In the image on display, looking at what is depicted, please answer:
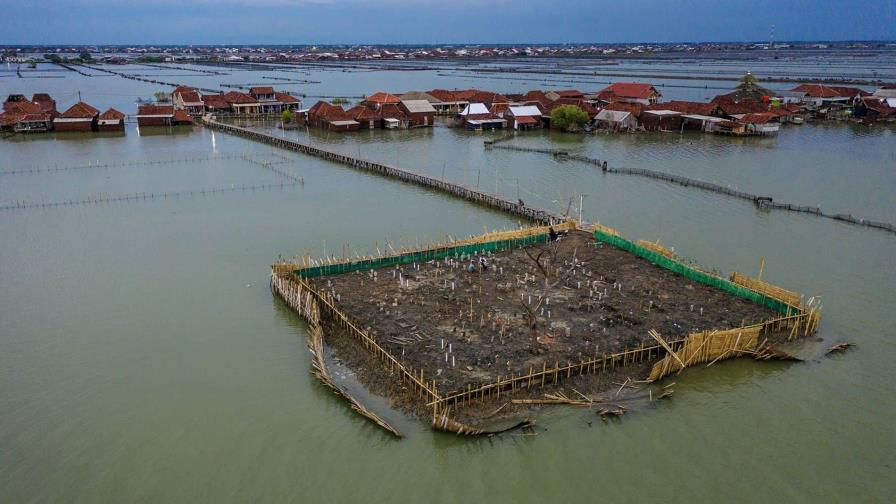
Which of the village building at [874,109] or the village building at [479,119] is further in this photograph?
the village building at [874,109]

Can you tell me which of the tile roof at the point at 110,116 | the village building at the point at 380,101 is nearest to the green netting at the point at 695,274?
the village building at the point at 380,101

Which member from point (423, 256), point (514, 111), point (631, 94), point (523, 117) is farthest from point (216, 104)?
point (423, 256)

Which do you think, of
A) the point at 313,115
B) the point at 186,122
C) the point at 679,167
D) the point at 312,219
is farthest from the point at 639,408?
the point at 186,122

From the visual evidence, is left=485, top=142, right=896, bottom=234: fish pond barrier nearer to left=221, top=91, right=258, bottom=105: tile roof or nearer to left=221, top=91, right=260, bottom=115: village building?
left=221, top=91, right=260, bottom=115: village building

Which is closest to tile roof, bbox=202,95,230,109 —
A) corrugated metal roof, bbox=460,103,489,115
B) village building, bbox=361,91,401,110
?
village building, bbox=361,91,401,110

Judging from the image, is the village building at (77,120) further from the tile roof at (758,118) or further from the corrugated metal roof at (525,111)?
the tile roof at (758,118)
